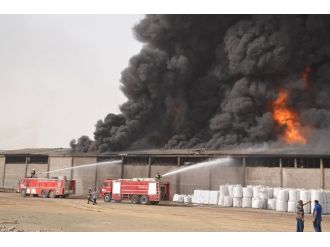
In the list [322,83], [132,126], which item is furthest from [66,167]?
[322,83]

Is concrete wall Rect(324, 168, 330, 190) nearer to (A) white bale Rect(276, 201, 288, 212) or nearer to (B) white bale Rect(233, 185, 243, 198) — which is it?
(A) white bale Rect(276, 201, 288, 212)

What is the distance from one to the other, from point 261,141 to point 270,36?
523 inches

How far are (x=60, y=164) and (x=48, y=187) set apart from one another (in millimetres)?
7924

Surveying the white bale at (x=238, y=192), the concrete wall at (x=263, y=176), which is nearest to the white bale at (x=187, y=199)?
the white bale at (x=238, y=192)

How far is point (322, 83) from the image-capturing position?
5062cm

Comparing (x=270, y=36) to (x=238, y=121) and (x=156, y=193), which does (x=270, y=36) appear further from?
(x=156, y=193)

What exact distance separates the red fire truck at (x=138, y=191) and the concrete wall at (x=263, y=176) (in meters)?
8.74

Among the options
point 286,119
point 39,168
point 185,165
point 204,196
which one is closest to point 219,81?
point 286,119

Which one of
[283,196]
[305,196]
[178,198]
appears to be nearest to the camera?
[305,196]

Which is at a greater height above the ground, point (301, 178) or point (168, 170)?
point (168, 170)

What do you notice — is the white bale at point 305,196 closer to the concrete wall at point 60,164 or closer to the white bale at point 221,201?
the white bale at point 221,201

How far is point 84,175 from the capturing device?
46406 mm

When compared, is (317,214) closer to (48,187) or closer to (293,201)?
(293,201)

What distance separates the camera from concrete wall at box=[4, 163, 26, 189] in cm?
4978
